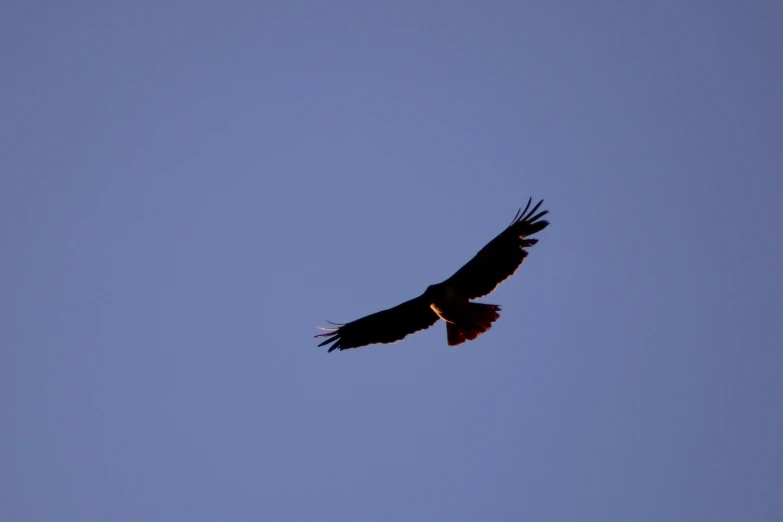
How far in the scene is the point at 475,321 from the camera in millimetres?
12578

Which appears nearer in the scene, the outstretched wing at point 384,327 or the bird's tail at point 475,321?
the bird's tail at point 475,321

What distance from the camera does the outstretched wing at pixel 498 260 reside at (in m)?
12.6

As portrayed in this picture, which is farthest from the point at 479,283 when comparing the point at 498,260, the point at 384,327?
the point at 384,327

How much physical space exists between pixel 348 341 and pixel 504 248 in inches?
126

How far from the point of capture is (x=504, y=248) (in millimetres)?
12680

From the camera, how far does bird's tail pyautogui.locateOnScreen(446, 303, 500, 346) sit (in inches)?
494

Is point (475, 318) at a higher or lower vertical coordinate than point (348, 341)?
lower

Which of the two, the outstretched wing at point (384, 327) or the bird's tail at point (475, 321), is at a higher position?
the outstretched wing at point (384, 327)

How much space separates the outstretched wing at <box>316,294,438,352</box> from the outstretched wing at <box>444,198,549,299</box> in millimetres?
896

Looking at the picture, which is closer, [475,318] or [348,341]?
[475,318]

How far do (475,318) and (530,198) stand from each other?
2059 mm

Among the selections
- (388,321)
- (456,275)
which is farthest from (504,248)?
(388,321)

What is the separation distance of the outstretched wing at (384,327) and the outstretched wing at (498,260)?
0.90m

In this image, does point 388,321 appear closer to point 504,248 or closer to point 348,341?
point 348,341
